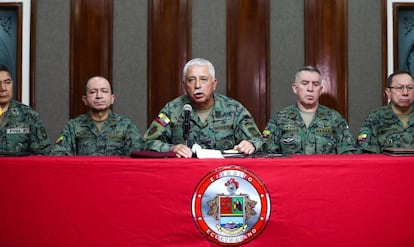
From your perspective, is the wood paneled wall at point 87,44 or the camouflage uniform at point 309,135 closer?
the camouflage uniform at point 309,135

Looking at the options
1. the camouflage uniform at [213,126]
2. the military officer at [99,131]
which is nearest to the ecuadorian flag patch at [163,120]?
the camouflage uniform at [213,126]

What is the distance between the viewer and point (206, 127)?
270cm

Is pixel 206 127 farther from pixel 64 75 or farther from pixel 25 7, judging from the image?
pixel 25 7

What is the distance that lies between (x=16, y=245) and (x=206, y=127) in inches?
51.2

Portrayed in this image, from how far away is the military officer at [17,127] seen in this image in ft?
10.7

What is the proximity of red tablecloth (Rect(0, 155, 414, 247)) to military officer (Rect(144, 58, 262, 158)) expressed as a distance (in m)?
0.66

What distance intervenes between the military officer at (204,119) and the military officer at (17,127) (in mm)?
1194

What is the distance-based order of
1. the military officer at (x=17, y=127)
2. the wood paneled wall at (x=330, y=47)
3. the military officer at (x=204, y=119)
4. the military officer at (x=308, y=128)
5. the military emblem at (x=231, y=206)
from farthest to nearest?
the wood paneled wall at (x=330, y=47) < the military officer at (x=17, y=127) < the military officer at (x=308, y=128) < the military officer at (x=204, y=119) < the military emblem at (x=231, y=206)

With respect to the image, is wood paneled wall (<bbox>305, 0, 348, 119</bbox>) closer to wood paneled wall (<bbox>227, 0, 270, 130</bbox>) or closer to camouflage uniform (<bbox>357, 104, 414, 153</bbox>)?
wood paneled wall (<bbox>227, 0, 270, 130</bbox>)

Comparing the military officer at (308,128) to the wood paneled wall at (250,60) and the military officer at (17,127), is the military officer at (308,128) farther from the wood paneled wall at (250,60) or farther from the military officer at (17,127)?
the military officer at (17,127)

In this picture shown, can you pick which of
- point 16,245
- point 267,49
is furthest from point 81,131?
point 267,49

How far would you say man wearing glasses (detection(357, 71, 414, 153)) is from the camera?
10.1ft

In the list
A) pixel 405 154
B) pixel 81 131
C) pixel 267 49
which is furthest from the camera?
pixel 267 49

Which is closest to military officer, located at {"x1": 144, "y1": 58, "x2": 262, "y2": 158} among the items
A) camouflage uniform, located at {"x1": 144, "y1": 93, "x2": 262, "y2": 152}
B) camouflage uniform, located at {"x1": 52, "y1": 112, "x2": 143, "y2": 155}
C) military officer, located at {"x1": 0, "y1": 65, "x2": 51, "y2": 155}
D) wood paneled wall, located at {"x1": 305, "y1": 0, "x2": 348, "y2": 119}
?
camouflage uniform, located at {"x1": 144, "y1": 93, "x2": 262, "y2": 152}
